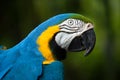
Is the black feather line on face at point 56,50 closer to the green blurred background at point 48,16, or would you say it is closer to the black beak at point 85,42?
the black beak at point 85,42

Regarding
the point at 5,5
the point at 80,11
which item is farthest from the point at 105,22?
the point at 5,5

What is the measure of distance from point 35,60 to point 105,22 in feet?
8.50

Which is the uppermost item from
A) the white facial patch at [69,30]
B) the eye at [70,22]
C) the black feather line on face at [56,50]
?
the eye at [70,22]

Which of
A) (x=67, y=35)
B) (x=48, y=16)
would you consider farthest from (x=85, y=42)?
(x=48, y=16)

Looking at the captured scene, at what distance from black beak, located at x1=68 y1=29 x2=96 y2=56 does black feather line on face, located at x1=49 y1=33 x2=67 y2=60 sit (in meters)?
0.05

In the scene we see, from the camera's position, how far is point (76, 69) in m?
5.93

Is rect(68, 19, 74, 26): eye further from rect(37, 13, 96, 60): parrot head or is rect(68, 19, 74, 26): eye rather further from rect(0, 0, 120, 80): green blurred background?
rect(0, 0, 120, 80): green blurred background

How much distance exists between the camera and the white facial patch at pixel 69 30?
117 inches

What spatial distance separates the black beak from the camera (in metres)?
3.00

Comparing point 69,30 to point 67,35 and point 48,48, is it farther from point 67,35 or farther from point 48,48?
point 48,48

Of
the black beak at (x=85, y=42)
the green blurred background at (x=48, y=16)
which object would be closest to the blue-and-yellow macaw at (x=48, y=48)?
the black beak at (x=85, y=42)

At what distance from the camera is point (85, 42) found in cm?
301

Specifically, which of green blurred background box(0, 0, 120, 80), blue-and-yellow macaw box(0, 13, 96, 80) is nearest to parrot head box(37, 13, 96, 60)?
blue-and-yellow macaw box(0, 13, 96, 80)

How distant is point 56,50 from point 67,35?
107 mm
